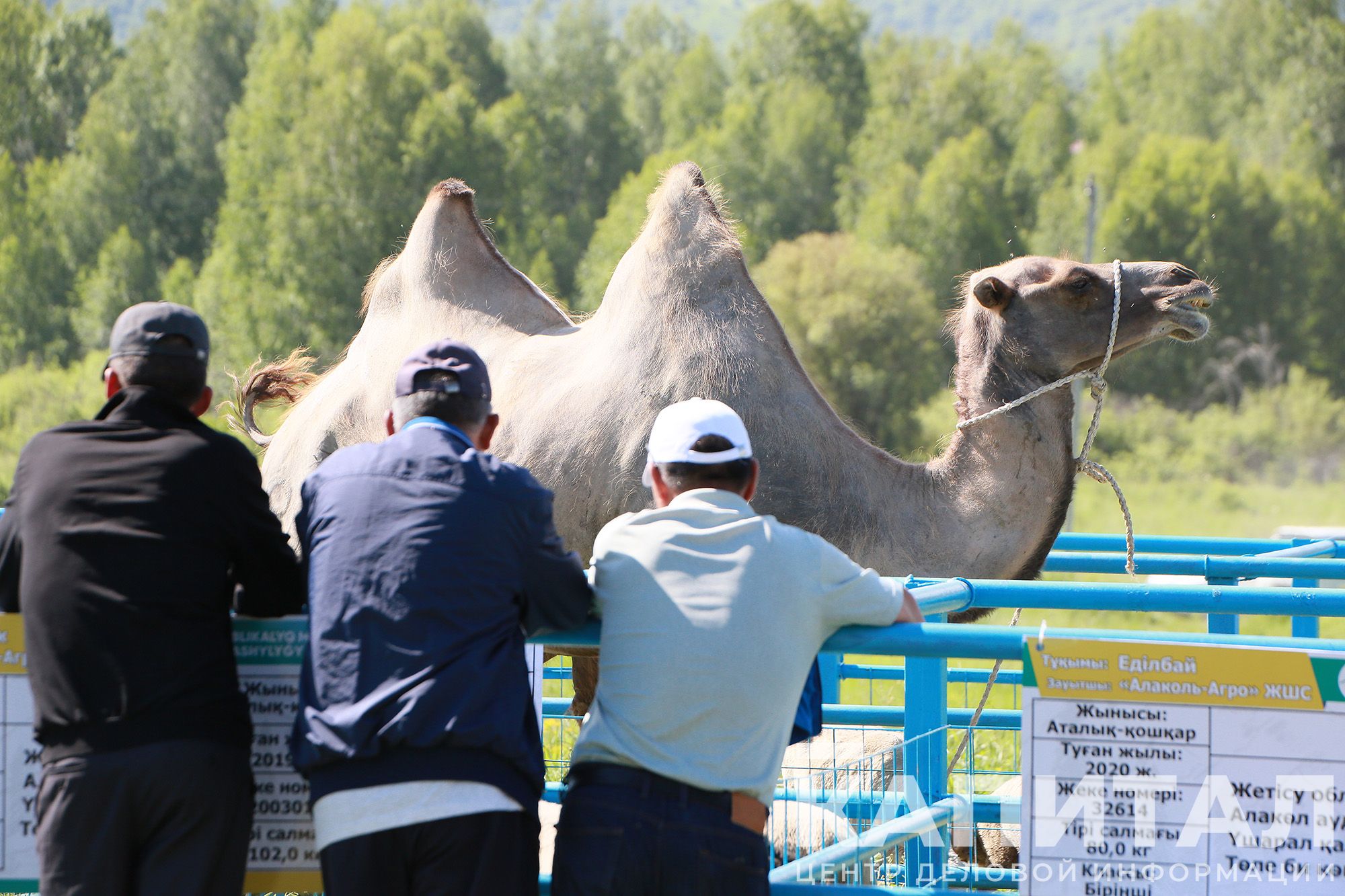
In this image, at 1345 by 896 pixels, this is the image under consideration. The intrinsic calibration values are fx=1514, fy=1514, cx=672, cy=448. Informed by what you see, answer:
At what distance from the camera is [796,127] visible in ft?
208

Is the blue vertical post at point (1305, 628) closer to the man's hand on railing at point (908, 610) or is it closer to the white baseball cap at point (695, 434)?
the man's hand on railing at point (908, 610)

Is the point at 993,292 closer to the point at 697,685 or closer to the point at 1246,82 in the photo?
the point at 697,685

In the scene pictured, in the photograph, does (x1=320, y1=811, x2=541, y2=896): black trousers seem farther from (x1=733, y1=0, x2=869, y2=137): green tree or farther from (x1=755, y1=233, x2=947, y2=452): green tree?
(x1=733, y1=0, x2=869, y2=137): green tree

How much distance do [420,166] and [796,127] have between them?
1900cm

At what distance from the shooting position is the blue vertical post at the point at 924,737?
11.7 feet

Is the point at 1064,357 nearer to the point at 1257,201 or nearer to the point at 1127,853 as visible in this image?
the point at 1127,853

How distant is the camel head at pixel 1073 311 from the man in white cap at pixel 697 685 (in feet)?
10.3

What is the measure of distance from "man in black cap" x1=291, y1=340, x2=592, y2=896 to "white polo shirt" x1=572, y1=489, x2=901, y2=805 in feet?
0.41

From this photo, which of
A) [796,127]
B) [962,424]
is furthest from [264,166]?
[962,424]

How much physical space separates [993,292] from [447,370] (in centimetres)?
337

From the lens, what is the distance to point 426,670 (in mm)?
2447

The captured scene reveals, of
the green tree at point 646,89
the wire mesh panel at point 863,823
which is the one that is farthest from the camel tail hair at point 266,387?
the green tree at point 646,89

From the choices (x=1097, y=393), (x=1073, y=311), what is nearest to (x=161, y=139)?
(x=1073, y=311)

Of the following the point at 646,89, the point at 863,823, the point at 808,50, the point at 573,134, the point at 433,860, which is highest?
the point at 646,89
